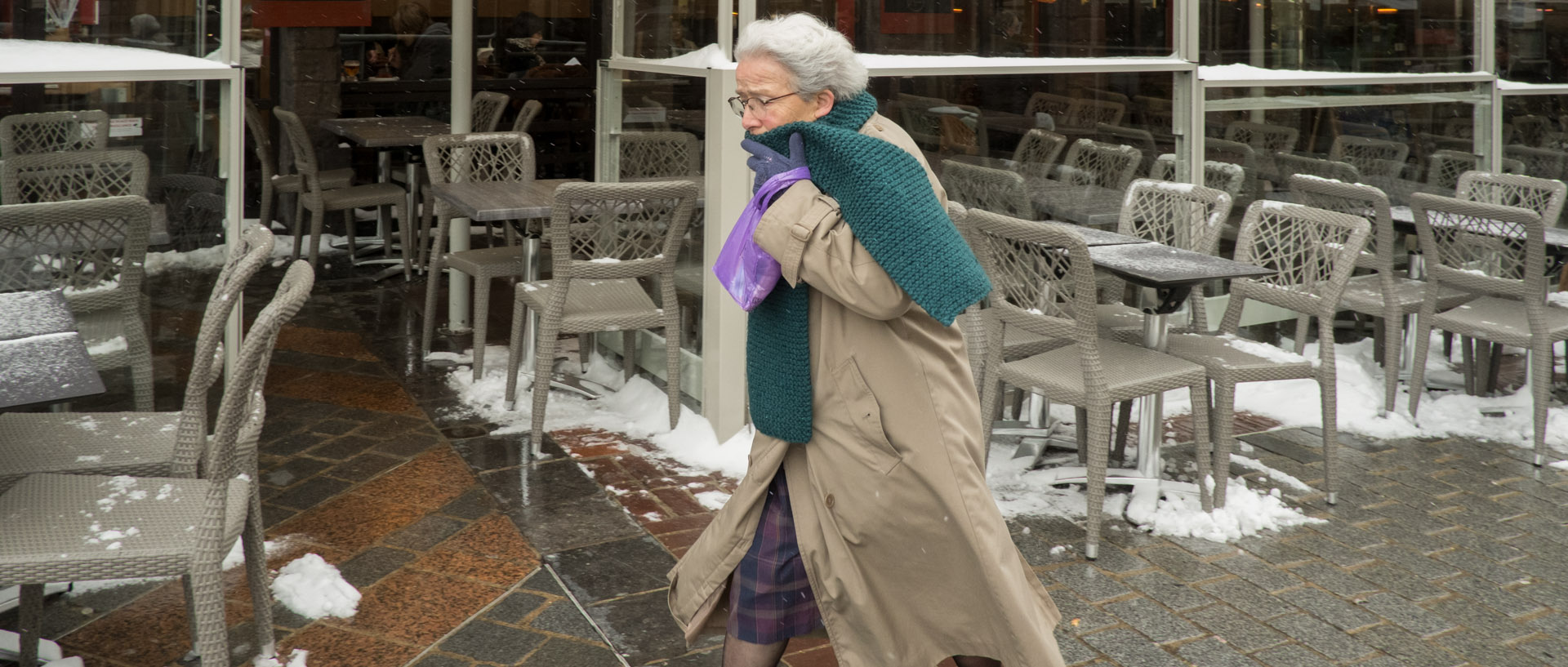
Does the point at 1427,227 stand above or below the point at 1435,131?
below

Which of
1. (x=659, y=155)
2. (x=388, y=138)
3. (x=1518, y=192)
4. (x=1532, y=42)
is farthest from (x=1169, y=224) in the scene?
(x=388, y=138)

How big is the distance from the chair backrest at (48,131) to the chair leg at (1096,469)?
3344 mm

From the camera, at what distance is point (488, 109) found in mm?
9969

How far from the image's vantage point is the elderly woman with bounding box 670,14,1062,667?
2.46 m

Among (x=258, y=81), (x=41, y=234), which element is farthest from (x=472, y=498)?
(x=258, y=81)

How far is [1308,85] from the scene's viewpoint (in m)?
7.10

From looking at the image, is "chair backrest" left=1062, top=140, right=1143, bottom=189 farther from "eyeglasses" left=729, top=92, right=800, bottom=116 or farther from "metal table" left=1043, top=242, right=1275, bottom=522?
"eyeglasses" left=729, top=92, right=800, bottom=116

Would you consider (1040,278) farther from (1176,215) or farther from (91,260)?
(91,260)

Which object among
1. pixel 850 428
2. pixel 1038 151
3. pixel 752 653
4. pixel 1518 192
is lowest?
pixel 752 653

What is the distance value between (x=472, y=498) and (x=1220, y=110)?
406 centimetres

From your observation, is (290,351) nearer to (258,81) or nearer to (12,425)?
(12,425)

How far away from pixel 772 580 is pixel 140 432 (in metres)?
1.82

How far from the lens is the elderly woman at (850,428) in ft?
8.05

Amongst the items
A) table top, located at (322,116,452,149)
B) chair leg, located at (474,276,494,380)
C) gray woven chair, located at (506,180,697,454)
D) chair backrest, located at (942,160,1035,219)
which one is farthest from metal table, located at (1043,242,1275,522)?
table top, located at (322,116,452,149)
